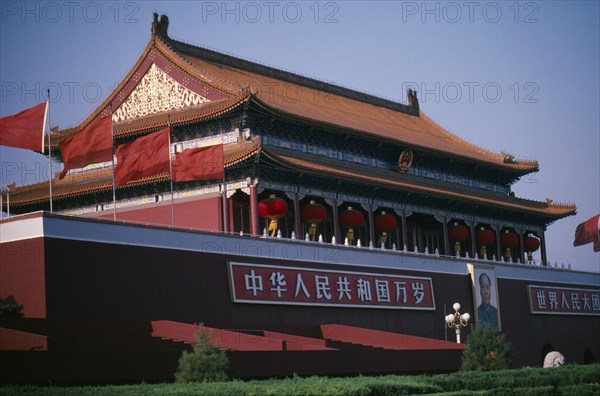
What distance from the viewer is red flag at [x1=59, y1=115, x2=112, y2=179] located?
84.8 ft

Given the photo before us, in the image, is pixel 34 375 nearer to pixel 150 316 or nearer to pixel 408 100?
pixel 150 316

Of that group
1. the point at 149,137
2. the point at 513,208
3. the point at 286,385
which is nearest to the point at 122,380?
the point at 286,385

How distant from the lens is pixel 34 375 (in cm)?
1766

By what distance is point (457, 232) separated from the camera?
4059 cm

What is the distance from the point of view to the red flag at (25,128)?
2373 cm

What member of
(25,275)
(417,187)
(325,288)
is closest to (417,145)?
(417,187)

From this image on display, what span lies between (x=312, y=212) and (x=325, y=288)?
3.86 meters

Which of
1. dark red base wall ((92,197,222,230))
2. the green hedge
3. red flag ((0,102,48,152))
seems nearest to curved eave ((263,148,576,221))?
dark red base wall ((92,197,222,230))

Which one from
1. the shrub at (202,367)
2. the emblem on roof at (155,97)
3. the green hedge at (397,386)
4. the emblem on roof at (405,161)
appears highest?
the emblem on roof at (155,97)

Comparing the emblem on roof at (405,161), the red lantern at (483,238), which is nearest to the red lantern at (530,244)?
the red lantern at (483,238)

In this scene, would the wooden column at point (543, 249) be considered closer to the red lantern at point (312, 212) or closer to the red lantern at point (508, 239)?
the red lantern at point (508, 239)

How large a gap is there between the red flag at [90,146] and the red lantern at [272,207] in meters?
7.05

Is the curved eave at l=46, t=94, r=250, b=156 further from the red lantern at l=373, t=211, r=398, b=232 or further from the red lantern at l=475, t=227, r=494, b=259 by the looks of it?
the red lantern at l=475, t=227, r=494, b=259

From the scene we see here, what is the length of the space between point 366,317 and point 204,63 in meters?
10.4
